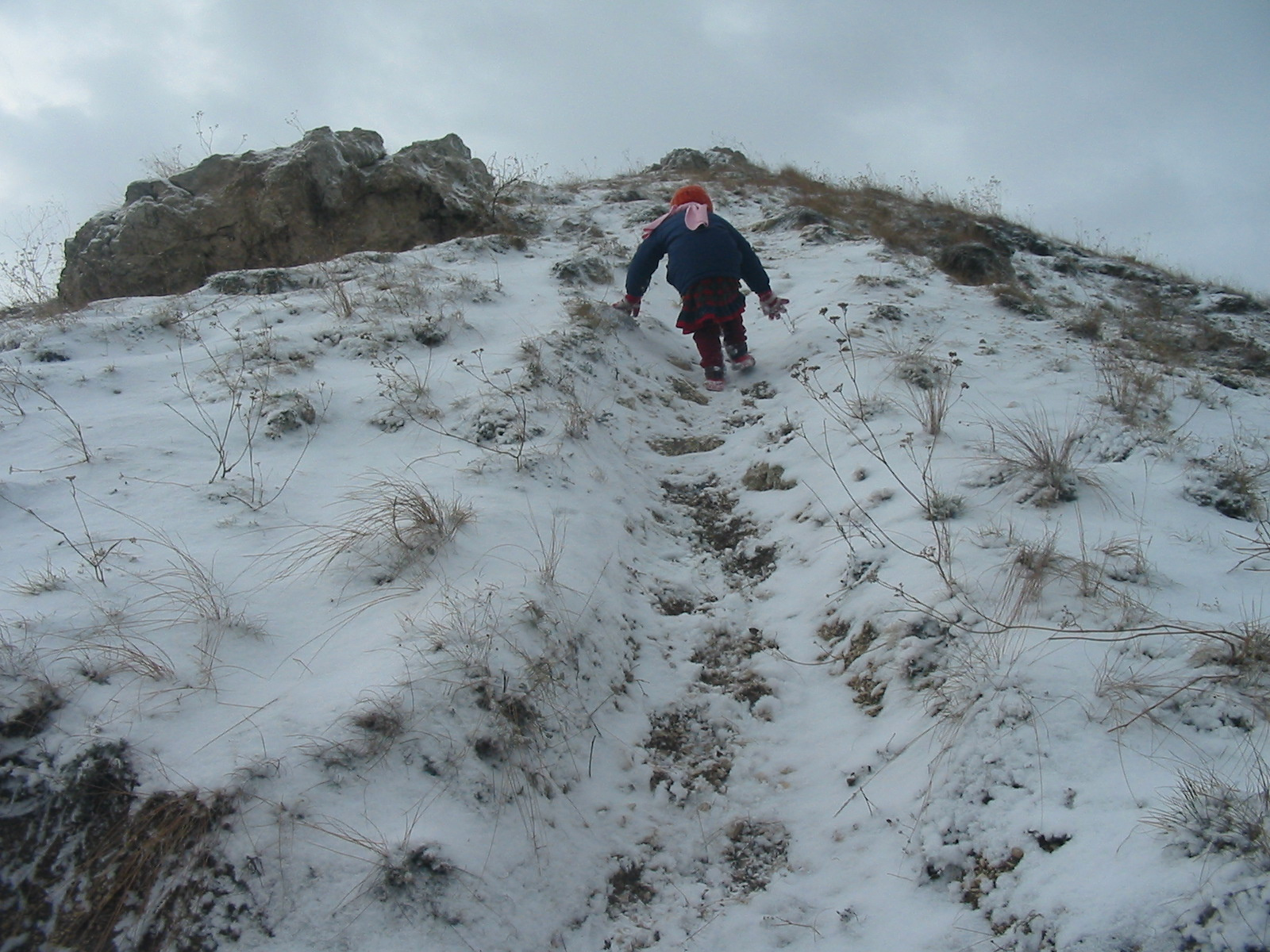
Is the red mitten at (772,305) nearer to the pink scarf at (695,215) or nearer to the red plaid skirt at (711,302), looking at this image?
the red plaid skirt at (711,302)

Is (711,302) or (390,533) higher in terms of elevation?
(711,302)

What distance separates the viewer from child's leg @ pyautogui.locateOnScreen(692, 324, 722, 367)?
6.13 metres

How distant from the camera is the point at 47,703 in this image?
1980mm

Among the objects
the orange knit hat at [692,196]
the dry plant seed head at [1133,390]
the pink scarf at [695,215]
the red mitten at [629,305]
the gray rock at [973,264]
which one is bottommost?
the dry plant seed head at [1133,390]

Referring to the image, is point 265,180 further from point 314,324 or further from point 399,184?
point 314,324

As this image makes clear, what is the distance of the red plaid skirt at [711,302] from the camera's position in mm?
5969

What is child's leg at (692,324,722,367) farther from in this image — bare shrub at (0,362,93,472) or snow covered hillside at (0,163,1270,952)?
bare shrub at (0,362,93,472)

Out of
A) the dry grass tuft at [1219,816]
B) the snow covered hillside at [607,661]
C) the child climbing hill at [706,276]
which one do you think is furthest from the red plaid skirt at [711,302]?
the dry grass tuft at [1219,816]

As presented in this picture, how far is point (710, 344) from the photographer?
6.16 meters

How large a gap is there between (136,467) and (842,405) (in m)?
4.26

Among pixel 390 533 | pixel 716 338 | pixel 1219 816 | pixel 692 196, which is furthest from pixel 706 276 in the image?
pixel 1219 816

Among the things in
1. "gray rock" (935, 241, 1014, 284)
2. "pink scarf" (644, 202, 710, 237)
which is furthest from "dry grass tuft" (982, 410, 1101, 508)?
"gray rock" (935, 241, 1014, 284)

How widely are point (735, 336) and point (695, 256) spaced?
821 millimetres

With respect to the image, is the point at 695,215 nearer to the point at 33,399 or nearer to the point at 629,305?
the point at 629,305
